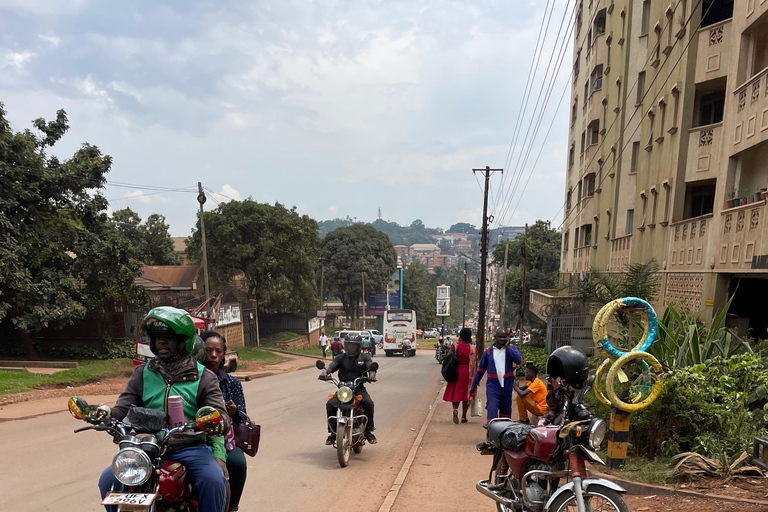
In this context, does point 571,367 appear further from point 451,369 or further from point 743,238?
point 743,238

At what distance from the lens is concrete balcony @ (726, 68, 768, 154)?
34.5ft

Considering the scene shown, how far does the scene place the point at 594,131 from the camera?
26234 mm

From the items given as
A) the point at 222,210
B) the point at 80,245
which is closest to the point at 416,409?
the point at 80,245

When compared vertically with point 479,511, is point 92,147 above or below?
above

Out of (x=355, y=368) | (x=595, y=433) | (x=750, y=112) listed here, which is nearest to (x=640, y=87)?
(x=750, y=112)

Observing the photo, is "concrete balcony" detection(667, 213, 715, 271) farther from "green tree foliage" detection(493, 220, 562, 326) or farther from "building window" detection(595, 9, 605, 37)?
"green tree foliage" detection(493, 220, 562, 326)

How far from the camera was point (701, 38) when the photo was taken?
46.9ft

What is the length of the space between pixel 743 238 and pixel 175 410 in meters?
11.2

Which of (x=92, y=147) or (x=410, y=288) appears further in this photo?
(x=410, y=288)

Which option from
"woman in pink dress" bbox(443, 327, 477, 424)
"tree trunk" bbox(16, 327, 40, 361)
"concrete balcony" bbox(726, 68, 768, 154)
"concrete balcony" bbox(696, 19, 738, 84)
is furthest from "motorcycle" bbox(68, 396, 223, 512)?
"tree trunk" bbox(16, 327, 40, 361)

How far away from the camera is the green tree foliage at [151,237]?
39.1 m

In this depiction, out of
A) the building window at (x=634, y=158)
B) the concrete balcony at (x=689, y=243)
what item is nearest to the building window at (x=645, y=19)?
the building window at (x=634, y=158)

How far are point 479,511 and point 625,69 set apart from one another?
816 inches

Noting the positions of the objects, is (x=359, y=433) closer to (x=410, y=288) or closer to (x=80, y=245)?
(x=80, y=245)
